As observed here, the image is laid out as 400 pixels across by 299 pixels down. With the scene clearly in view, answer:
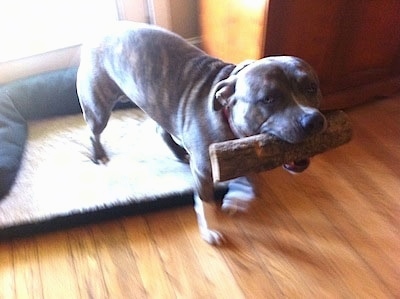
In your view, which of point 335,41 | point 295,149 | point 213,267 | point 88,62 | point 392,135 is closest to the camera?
point 295,149

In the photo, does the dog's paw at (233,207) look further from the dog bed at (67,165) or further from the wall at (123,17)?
the wall at (123,17)

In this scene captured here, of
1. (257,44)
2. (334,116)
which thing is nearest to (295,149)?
(334,116)

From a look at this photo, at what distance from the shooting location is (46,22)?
225 centimetres

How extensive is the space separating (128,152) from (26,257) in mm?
606

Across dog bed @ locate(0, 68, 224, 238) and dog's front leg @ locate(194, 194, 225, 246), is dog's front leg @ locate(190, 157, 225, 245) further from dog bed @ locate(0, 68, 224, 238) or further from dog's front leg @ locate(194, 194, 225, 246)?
dog bed @ locate(0, 68, 224, 238)

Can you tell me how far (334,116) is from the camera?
1470mm

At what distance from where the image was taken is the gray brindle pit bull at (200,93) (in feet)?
4.51

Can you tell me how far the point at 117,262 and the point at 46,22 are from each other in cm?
122

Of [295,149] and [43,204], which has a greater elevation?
[295,149]

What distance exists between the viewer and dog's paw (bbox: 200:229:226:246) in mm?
1709

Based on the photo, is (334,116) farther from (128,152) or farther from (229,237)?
(128,152)

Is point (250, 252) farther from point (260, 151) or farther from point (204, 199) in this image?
point (260, 151)

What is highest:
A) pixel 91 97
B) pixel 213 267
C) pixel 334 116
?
pixel 334 116

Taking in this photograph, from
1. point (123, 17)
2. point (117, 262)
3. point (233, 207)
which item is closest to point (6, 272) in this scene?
point (117, 262)
